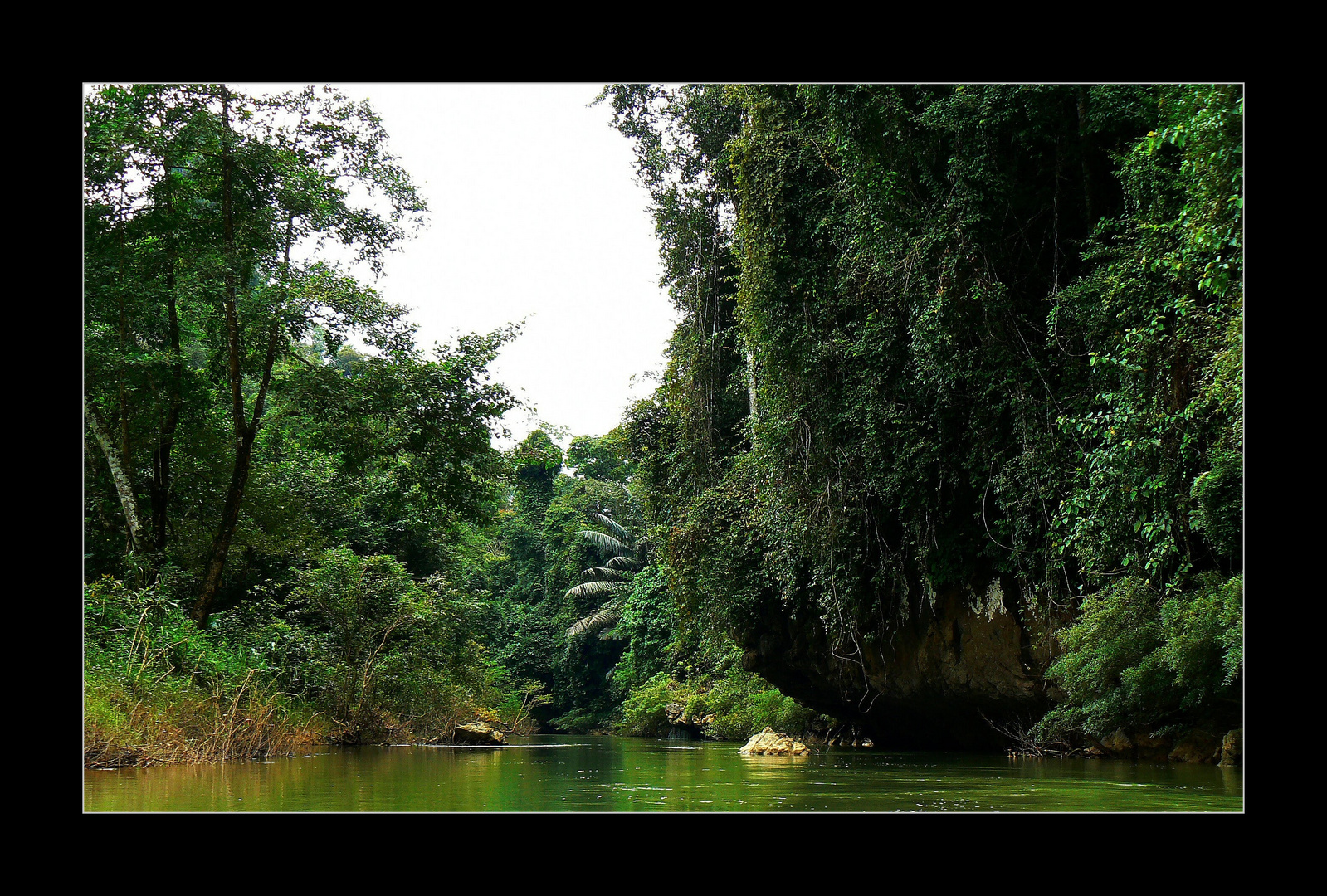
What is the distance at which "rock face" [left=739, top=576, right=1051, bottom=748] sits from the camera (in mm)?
11047

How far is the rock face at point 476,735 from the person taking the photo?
54.9ft

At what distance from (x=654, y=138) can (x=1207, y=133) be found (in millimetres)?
12677

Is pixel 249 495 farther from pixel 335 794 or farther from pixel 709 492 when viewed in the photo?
pixel 335 794

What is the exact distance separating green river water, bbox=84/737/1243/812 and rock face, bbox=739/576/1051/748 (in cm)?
93

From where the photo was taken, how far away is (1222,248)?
22.2ft

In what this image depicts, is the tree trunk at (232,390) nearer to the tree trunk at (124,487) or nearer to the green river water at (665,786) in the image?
the tree trunk at (124,487)

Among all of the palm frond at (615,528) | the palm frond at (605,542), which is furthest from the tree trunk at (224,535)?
the palm frond at (615,528)

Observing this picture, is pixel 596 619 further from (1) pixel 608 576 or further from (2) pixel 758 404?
(2) pixel 758 404

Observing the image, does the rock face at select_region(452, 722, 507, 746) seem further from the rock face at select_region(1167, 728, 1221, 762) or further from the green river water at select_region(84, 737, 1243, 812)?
the rock face at select_region(1167, 728, 1221, 762)

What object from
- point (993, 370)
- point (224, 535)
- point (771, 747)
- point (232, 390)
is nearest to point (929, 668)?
point (771, 747)

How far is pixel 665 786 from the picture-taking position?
748 cm

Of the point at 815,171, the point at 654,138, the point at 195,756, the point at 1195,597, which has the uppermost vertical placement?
the point at 654,138

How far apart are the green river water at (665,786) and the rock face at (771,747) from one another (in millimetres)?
2764

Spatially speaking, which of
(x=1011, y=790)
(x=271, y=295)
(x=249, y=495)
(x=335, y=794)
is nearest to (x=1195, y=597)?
(x=1011, y=790)
